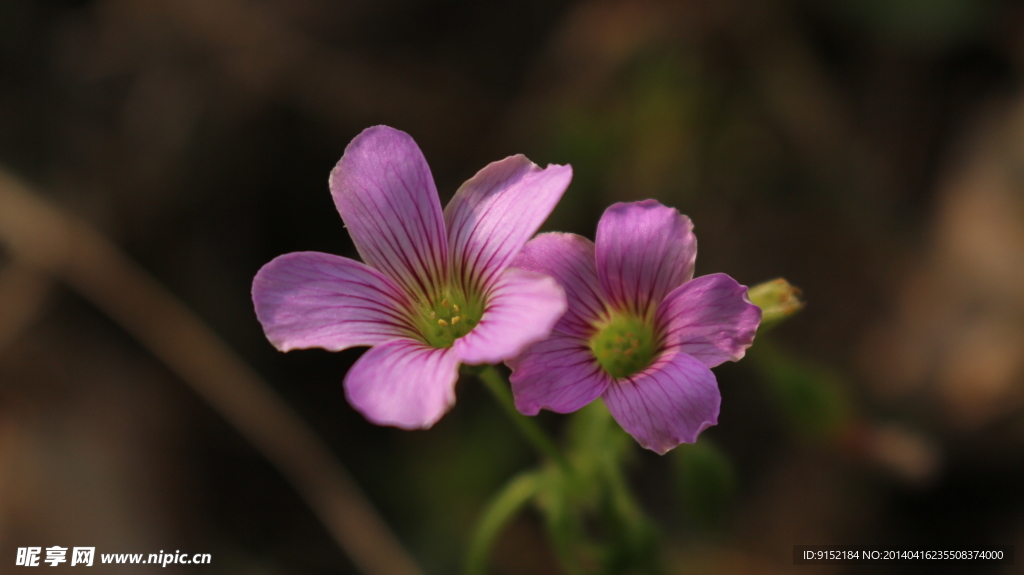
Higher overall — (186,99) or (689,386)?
(186,99)

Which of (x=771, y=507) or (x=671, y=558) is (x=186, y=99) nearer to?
(x=671, y=558)

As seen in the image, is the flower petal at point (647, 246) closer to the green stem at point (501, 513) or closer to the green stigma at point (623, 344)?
the green stigma at point (623, 344)

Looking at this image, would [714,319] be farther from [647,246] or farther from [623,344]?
[623,344]

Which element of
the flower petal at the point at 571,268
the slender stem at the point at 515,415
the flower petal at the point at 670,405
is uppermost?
the flower petal at the point at 571,268


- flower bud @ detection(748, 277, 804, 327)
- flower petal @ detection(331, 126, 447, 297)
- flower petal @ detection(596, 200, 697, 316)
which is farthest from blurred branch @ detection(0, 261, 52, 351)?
flower bud @ detection(748, 277, 804, 327)

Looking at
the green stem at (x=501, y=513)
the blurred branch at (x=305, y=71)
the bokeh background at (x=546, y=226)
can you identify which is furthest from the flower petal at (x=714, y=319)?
the blurred branch at (x=305, y=71)

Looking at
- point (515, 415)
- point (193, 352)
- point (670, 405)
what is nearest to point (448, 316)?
point (515, 415)

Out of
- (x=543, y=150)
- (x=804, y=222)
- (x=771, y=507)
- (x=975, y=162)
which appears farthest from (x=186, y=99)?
(x=975, y=162)
